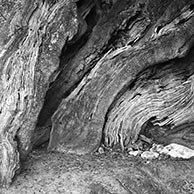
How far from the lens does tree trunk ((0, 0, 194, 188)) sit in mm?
4711

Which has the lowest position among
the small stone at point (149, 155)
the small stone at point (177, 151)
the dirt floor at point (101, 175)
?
the dirt floor at point (101, 175)

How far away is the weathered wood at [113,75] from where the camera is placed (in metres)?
5.20

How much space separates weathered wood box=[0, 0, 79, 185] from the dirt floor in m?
0.30

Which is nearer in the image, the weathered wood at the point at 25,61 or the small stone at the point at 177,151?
the weathered wood at the point at 25,61

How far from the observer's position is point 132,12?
208 inches

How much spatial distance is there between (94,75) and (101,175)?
137cm

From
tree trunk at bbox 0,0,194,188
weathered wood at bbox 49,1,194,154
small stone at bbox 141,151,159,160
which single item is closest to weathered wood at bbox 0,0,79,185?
tree trunk at bbox 0,0,194,188

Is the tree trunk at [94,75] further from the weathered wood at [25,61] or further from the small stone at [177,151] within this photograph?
the small stone at [177,151]

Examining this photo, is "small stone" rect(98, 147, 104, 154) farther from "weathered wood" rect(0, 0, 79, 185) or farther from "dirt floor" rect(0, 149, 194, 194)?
"weathered wood" rect(0, 0, 79, 185)

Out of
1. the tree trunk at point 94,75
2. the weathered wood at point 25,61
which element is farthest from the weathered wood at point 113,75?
the weathered wood at point 25,61

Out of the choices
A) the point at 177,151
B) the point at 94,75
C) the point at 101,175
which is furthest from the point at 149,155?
the point at 94,75

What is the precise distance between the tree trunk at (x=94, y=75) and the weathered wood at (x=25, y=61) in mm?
12

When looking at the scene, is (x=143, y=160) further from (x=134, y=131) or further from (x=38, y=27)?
(x=38, y=27)

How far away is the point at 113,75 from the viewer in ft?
17.2
